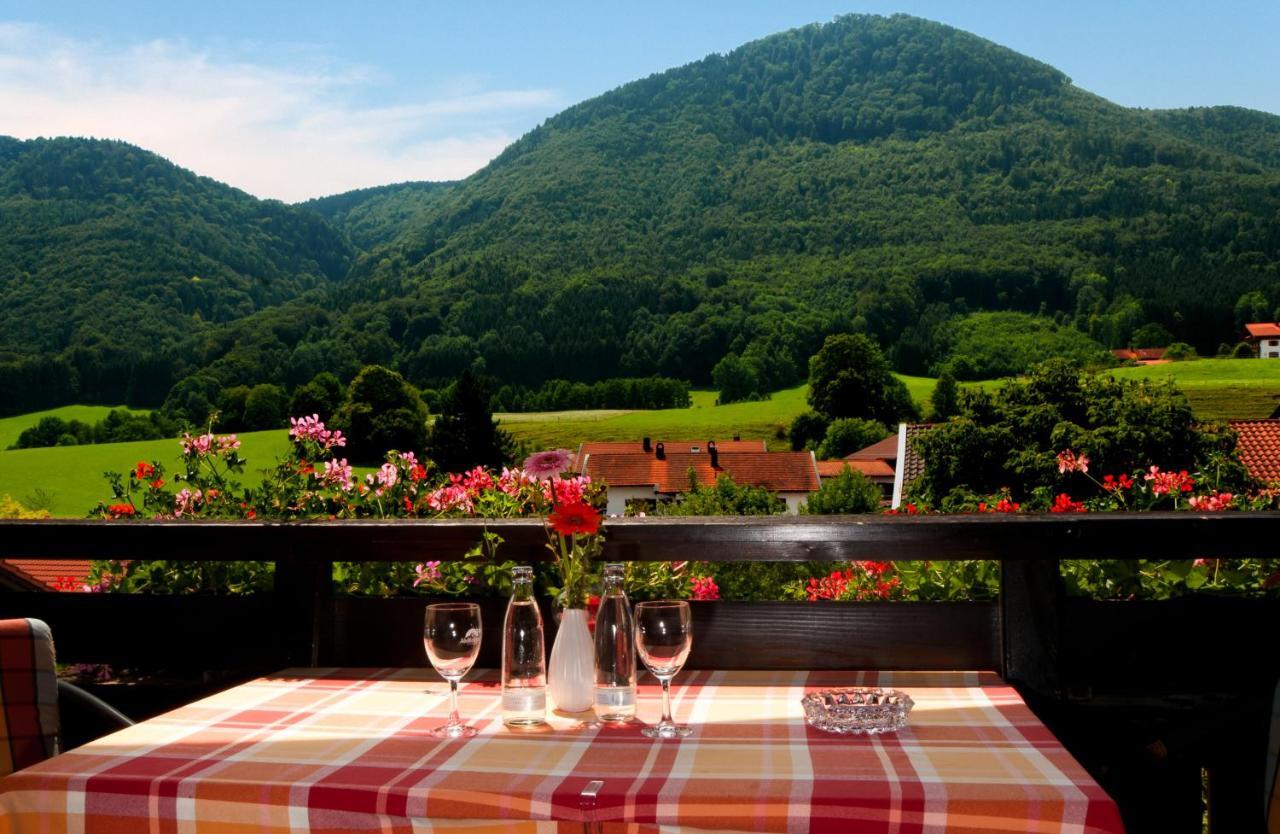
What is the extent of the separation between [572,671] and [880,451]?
109 ft

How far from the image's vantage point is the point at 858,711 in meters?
1.13

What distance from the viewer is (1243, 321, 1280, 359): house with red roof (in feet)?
107

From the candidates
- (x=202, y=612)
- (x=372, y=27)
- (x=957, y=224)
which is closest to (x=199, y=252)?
(x=372, y=27)

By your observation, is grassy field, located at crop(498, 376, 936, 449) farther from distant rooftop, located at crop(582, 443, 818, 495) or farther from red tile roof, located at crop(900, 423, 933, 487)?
red tile roof, located at crop(900, 423, 933, 487)

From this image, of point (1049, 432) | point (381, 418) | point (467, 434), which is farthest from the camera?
point (467, 434)

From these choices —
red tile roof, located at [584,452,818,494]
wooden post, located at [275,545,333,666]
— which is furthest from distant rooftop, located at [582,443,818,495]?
wooden post, located at [275,545,333,666]

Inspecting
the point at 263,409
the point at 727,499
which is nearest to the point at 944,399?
the point at 727,499

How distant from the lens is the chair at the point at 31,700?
1284mm

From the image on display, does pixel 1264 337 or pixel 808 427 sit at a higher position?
pixel 1264 337

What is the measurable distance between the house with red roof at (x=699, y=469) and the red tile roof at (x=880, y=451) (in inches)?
53.8

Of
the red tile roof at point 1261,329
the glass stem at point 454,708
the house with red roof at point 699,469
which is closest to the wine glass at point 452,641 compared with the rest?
the glass stem at point 454,708

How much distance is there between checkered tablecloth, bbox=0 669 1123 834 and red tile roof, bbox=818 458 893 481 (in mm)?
30518

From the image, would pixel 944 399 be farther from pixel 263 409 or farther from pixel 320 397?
pixel 263 409

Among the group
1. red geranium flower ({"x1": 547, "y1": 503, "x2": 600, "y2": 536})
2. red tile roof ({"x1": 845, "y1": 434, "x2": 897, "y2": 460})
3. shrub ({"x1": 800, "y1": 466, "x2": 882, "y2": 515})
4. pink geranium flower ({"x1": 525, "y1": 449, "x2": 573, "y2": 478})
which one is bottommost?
shrub ({"x1": 800, "y1": 466, "x2": 882, "y2": 515})
